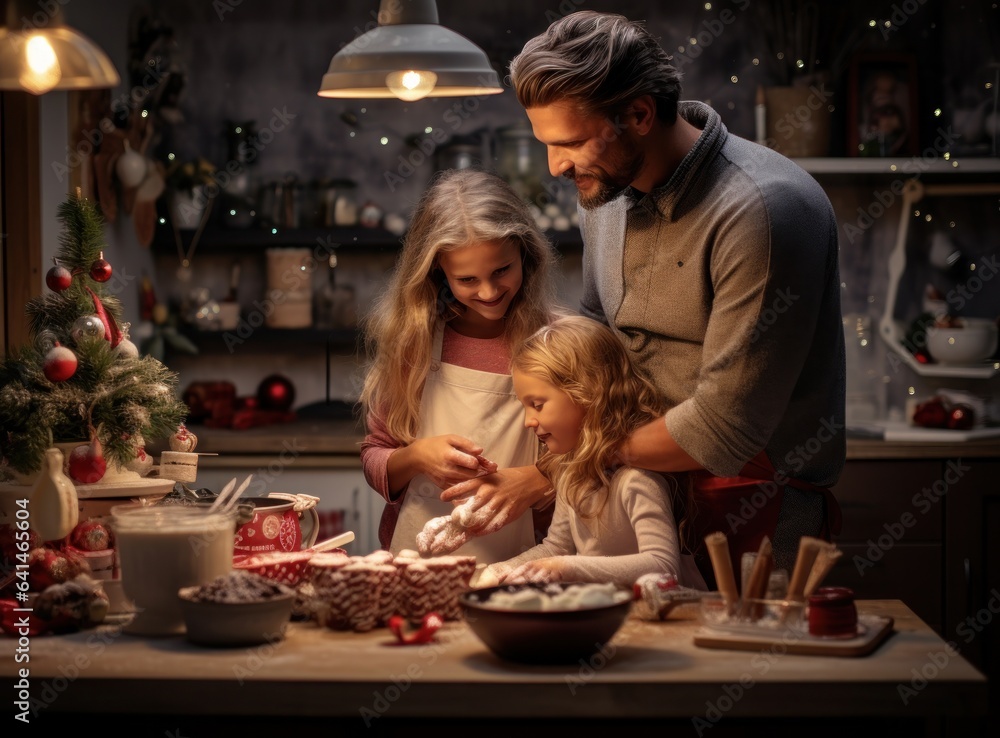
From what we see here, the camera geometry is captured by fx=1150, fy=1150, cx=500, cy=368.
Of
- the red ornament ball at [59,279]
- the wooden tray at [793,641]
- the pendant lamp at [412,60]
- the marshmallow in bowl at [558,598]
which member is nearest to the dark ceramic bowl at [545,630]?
the marshmallow in bowl at [558,598]

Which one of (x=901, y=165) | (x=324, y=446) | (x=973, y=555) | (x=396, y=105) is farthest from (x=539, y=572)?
(x=396, y=105)

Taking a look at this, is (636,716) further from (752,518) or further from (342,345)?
(342,345)

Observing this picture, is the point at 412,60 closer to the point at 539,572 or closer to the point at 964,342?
the point at 539,572

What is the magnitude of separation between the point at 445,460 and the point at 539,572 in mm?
393

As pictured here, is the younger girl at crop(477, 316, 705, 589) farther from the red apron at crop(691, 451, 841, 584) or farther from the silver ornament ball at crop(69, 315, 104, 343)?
the silver ornament ball at crop(69, 315, 104, 343)

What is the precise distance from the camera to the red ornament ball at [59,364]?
1.51 meters

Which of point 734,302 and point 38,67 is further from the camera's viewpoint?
point 38,67

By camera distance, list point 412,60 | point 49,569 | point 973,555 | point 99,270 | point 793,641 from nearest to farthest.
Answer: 1. point 793,641
2. point 49,569
3. point 99,270
4. point 412,60
5. point 973,555

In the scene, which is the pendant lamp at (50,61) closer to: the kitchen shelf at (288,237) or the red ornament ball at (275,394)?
the kitchen shelf at (288,237)

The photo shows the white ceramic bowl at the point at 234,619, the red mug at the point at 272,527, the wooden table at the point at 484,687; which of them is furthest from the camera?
the red mug at the point at 272,527

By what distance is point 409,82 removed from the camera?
2010 millimetres

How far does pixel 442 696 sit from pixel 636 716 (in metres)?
0.20

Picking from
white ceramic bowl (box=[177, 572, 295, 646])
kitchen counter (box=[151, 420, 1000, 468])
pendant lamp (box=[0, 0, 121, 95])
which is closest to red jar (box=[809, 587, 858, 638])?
white ceramic bowl (box=[177, 572, 295, 646])

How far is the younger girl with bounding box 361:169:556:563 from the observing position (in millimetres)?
1938
